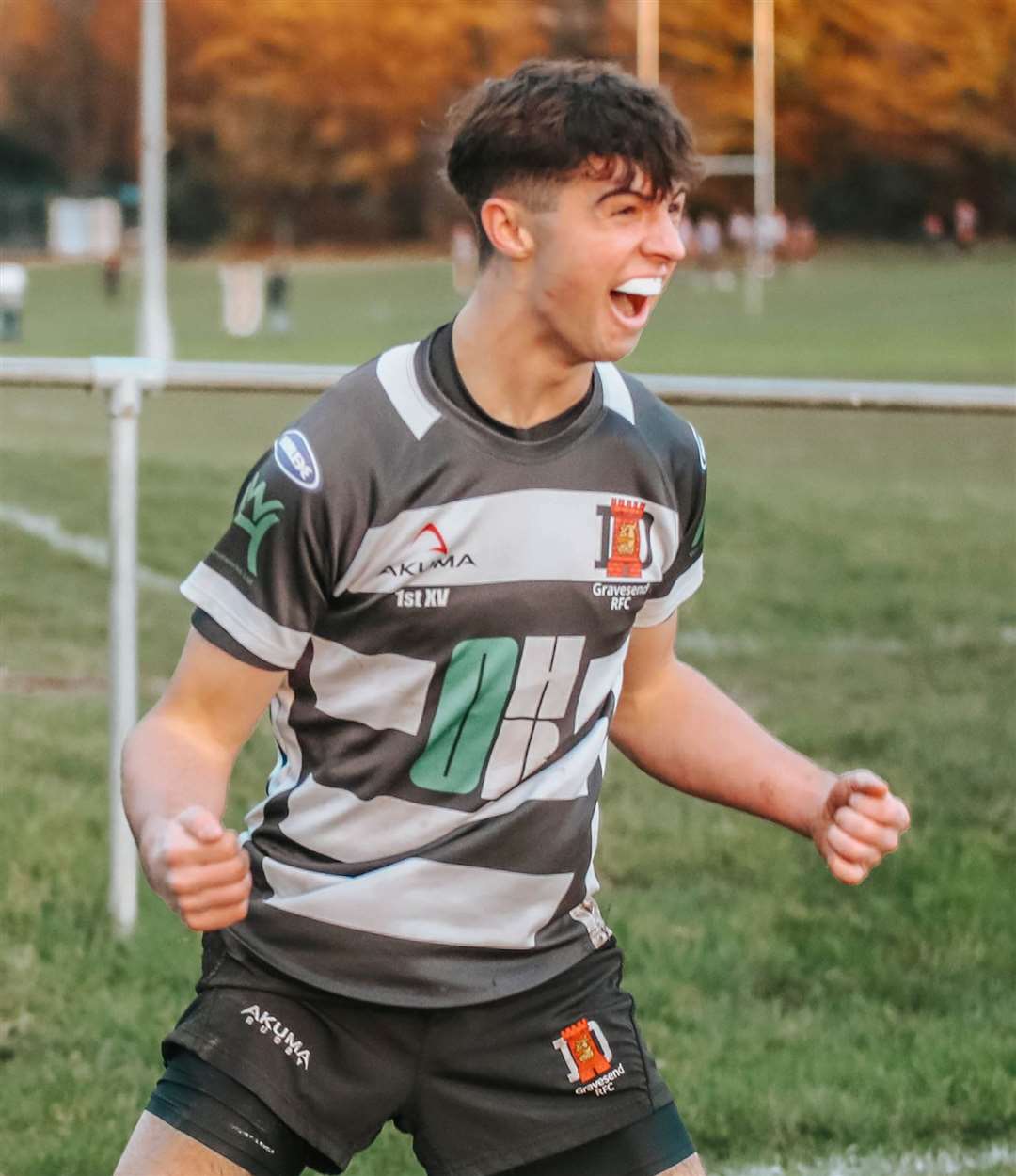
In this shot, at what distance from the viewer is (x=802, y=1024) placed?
16.8 ft

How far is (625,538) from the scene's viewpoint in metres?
3.13

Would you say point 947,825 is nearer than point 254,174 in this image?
Yes

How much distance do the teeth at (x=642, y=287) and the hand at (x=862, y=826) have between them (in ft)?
2.25

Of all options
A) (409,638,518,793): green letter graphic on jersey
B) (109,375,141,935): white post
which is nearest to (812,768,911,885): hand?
(409,638,518,793): green letter graphic on jersey

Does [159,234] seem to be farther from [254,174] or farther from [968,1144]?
[254,174]

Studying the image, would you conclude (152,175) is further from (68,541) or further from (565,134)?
(565,134)

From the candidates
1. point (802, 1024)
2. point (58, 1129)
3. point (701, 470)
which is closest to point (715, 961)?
point (802, 1024)

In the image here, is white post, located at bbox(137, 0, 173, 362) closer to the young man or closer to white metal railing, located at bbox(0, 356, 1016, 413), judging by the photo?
white metal railing, located at bbox(0, 356, 1016, 413)

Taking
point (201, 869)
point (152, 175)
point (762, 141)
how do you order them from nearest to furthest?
point (201, 869) < point (152, 175) < point (762, 141)

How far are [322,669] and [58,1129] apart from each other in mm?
1894

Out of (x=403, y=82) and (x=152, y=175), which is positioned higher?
(x=152, y=175)

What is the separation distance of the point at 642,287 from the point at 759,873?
11.6 feet

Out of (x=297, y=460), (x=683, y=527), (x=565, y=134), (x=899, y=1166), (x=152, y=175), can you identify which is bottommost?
(x=152, y=175)

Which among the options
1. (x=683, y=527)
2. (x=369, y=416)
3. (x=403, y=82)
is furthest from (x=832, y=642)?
(x=403, y=82)
